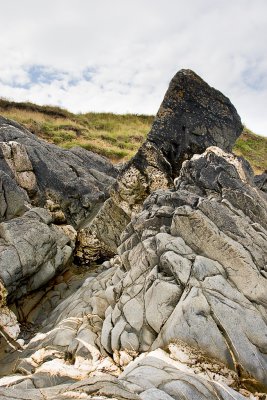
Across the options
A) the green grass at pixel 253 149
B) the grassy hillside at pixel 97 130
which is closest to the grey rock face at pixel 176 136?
the grassy hillside at pixel 97 130

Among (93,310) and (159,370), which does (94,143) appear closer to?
(93,310)

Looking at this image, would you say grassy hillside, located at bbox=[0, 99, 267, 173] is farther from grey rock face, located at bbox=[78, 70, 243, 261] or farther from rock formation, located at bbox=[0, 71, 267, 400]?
rock formation, located at bbox=[0, 71, 267, 400]

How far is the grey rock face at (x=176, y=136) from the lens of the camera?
18.5 meters

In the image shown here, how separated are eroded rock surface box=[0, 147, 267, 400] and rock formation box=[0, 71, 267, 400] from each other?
3 cm

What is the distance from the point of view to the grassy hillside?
138ft

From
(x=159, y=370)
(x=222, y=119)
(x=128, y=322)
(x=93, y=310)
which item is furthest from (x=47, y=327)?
(x=222, y=119)

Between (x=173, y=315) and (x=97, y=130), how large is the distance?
45920mm

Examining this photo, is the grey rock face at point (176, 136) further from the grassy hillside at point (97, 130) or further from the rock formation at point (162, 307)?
the grassy hillside at point (97, 130)

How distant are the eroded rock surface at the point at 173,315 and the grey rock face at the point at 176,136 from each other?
4.41 meters

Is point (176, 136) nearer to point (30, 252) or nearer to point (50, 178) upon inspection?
point (50, 178)

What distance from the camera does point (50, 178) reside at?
21594 mm

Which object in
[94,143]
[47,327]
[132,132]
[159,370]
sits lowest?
[47,327]

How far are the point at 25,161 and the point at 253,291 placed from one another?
15267 millimetres

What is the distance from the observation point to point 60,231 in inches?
731
